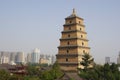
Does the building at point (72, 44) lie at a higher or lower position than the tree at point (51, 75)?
higher

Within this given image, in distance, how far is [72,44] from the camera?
41.1 metres

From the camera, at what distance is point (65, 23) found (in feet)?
143

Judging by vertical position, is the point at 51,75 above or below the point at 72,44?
below

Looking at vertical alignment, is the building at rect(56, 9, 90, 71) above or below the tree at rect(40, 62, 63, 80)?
above

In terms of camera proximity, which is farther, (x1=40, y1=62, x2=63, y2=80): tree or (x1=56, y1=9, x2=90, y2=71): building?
(x1=56, y1=9, x2=90, y2=71): building

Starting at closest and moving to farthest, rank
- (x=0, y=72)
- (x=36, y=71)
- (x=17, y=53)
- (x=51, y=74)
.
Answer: (x=0, y=72) → (x=51, y=74) → (x=36, y=71) → (x=17, y=53)

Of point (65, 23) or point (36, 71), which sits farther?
point (36, 71)

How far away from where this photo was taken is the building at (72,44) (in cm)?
4030

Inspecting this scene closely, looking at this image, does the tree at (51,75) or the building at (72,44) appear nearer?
the tree at (51,75)

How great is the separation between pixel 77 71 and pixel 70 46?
4744 millimetres

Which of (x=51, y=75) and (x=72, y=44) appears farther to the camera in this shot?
(x=72, y=44)

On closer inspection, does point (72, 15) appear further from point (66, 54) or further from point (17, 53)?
point (17, 53)

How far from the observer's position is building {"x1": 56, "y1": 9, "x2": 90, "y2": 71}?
1586 inches

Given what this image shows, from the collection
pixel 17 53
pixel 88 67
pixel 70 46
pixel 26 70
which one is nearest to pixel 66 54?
pixel 70 46
